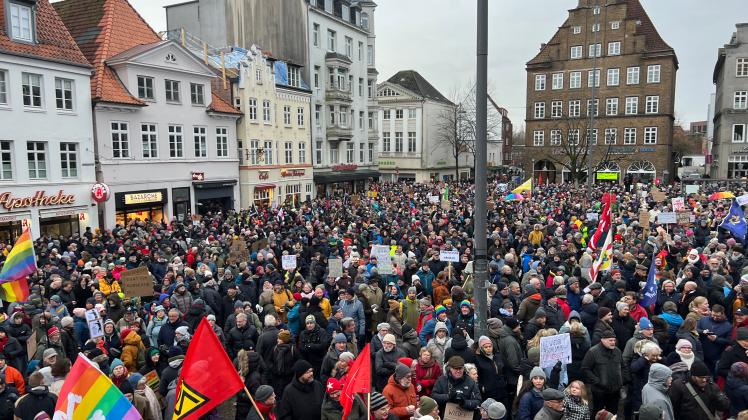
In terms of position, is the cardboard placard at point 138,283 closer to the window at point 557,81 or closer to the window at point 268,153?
the window at point 268,153

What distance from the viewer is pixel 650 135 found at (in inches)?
2157

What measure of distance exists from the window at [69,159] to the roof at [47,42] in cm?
373

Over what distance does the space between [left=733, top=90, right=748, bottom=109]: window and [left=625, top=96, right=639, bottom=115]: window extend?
338 inches

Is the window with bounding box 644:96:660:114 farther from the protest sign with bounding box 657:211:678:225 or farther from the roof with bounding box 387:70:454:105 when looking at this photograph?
the protest sign with bounding box 657:211:678:225

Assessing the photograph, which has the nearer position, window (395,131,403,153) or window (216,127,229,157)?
window (216,127,229,157)

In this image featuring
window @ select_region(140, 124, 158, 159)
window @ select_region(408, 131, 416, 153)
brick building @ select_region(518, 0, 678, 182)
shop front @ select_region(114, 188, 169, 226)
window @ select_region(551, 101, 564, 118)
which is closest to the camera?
shop front @ select_region(114, 188, 169, 226)

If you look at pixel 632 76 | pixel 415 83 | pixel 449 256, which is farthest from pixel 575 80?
pixel 449 256

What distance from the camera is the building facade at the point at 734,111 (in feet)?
170

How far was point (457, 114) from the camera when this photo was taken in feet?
230

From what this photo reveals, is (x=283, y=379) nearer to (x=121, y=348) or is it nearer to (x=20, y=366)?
(x=121, y=348)

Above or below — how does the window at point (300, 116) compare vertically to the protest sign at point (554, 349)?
above

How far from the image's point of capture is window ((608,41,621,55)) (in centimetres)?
5447

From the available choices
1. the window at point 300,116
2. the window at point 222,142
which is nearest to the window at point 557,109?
the window at point 300,116

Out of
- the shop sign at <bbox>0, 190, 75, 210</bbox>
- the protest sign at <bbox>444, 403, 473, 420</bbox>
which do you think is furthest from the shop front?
the protest sign at <bbox>444, 403, 473, 420</bbox>
